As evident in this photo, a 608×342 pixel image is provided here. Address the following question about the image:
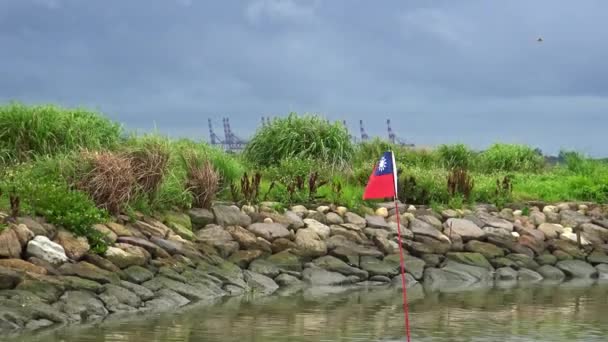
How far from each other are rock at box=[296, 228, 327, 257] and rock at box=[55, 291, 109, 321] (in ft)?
15.8

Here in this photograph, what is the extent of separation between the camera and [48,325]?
42.4 ft

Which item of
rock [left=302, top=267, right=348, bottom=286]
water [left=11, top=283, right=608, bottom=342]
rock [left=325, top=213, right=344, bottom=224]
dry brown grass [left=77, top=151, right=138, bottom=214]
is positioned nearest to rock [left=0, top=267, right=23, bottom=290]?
water [left=11, top=283, right=608, bottom=342]

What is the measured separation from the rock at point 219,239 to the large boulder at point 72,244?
99.8 inches

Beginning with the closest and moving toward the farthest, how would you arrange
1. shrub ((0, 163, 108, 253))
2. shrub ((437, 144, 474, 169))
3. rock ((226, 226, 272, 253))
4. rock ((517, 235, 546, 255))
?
shrub ((0, 163, 108, 253)), rock ((226, 226, 272, 253)), rock ((517, 235, 546, 255)), shrub ((437, 144, 474, 169))

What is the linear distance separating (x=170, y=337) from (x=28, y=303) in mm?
1973

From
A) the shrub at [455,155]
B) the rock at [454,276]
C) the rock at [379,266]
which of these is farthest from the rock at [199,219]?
the shrub at [455,155]

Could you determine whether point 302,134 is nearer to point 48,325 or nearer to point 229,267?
point 229,267

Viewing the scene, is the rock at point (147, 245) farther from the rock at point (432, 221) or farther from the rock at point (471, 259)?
the rock at point (432, 221)

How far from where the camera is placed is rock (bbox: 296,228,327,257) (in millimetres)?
17984

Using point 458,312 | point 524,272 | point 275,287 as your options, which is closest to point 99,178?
point 275,287

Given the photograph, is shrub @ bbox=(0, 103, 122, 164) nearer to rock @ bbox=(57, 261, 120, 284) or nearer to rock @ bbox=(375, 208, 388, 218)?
rock @ bbox=(375, 208, 388, 218)

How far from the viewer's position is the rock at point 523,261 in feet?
66.4

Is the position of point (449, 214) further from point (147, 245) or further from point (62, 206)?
point (62, 206)

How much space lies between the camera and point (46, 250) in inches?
569
